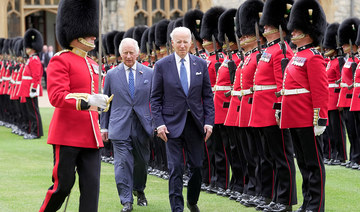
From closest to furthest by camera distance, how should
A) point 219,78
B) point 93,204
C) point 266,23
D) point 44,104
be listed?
point 93,204 → point 266,23 → point 219,78 → point 44,104

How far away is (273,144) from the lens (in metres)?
6.47

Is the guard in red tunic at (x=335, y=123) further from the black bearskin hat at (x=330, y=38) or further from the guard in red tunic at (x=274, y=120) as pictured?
the guard in red tunic at (x=274, y=120)

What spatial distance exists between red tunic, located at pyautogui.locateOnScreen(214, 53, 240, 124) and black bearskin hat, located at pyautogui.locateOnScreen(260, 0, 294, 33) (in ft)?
2.51

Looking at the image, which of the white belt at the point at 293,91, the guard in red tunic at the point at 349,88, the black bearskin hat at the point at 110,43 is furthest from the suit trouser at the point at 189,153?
the black bearskin hat at the point at 110,43

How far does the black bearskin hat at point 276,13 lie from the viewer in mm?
6785

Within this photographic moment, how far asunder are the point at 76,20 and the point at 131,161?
1.96 m

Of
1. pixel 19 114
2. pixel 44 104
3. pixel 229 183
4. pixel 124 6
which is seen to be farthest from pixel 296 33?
pixel 124 6

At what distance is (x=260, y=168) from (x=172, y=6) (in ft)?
60.8

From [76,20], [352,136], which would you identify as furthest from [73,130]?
[352,136]

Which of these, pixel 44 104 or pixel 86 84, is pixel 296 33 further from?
pixel 44 104

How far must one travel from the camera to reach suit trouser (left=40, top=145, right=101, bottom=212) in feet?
16.3

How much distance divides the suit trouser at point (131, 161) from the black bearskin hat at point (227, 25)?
1.52 metres

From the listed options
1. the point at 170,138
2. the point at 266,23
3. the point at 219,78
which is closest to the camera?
the point at 170,138

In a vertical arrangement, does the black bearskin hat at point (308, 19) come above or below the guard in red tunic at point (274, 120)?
above
